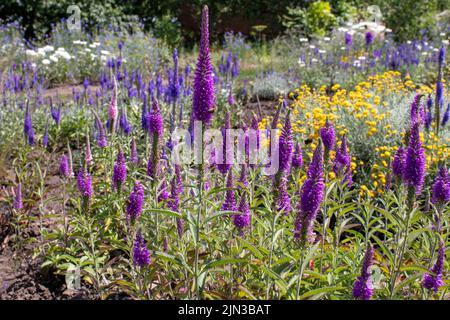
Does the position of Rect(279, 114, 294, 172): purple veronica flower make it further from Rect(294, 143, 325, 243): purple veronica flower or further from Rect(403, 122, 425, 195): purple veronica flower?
Rect(403, 122, 425, 195): purple veronica flower

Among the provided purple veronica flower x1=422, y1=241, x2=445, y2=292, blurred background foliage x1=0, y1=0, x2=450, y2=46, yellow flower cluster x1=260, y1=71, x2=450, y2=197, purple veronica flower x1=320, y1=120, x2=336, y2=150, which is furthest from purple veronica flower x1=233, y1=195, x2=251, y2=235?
blurred background foliage x1=0, y1=0, x2=450, y2=46

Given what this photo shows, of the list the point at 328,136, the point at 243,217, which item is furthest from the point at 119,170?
the point at 328,136

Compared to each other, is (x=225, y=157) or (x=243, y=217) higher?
(x=225, y=157)

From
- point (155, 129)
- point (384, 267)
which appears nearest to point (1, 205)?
point (155, 129)

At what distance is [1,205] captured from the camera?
4.74 metres

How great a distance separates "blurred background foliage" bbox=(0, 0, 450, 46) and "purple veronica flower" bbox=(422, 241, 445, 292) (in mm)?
11518

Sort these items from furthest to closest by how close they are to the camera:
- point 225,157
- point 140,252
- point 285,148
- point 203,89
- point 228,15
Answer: point 228,15 < point 225,157 < point 140,252 < point 285,148 < point 203,89

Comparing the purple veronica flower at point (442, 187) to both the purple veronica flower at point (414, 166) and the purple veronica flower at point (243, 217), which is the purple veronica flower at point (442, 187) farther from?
the purple veronica flower at point (243, 217)

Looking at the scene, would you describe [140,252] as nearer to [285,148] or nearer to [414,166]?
[285,148]

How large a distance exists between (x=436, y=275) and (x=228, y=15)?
14363mm

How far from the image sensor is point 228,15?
15.9 m

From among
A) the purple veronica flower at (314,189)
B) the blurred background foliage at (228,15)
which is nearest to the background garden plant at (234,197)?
the purple veronica flower at (314,189)

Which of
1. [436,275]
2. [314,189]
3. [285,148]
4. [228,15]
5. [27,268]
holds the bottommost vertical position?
[27,268]

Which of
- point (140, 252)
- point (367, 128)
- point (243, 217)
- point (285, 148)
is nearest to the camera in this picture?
point (285, 148)
